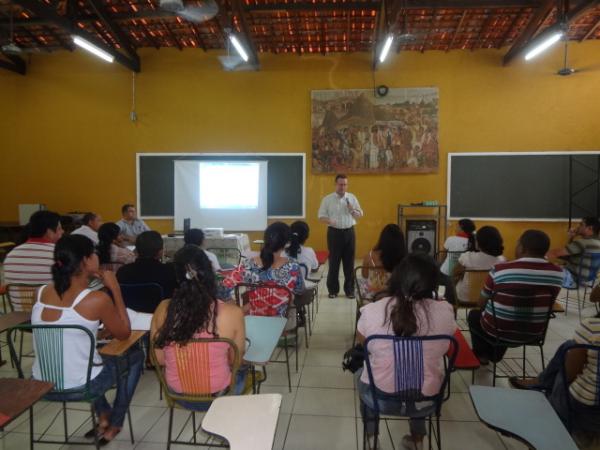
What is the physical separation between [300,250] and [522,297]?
189 cm

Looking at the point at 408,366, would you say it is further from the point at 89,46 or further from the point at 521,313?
the point at 89,46

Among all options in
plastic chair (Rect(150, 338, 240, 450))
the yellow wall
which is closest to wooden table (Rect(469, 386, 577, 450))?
plastic chair (Rect(150, 338, 240, 450))

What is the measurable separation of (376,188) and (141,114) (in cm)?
465

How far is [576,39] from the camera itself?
676 cm

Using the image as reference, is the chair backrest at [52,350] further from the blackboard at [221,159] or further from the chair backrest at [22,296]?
the blackboard at [221,159]

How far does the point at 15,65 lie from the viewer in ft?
24.4

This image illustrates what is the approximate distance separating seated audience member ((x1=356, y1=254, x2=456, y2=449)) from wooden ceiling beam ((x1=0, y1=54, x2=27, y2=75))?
337 inches

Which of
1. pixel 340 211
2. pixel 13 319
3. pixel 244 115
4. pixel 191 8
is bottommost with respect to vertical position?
pixel 13 319

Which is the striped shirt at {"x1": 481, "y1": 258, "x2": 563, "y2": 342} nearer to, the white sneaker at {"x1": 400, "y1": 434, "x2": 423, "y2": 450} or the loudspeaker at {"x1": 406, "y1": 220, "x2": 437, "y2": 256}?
the white sneaker at {"x1": 400, "y1": 434, "x2": 423, "y2": 450}

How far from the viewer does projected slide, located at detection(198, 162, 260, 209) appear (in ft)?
24.0

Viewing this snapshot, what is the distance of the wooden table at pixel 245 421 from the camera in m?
1.19

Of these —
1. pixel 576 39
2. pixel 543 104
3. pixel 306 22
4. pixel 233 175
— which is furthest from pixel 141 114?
pixel 576 39

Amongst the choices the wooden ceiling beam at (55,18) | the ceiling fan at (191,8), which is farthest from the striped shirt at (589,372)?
the wooden ceiling beam at (55,18)

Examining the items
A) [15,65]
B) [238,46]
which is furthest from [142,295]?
[15,65]
